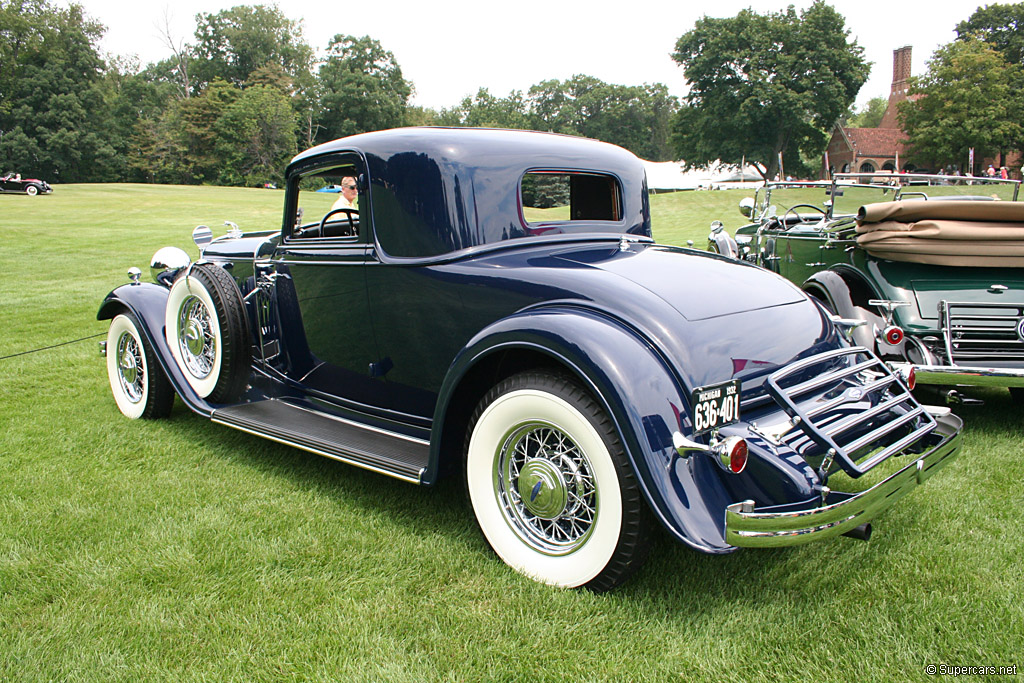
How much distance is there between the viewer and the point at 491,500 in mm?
2777

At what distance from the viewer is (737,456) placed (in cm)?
224

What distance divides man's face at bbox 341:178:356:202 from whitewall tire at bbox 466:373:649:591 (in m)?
1.96

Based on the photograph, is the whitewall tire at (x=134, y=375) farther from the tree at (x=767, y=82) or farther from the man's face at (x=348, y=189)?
the tree at (x=767, y=82)

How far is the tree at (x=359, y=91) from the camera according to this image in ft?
191

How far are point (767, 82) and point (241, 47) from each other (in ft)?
163

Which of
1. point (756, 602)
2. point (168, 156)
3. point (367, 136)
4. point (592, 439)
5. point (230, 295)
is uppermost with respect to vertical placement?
point (168, 156)

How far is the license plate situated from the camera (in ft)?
7.77

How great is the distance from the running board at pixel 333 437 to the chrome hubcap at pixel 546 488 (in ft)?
1.35

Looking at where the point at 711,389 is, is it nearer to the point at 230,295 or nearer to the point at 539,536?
the point at 539,536

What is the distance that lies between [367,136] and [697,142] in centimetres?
5453

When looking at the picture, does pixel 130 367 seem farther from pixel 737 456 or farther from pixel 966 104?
pixel 966 104

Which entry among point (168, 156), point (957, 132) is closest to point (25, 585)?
point (957, 132)

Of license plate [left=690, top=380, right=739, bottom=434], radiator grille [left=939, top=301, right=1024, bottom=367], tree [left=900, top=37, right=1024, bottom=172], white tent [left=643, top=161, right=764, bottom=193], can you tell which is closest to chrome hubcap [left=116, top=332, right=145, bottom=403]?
license plate [left=690, top=380, right=739, bottom=434]

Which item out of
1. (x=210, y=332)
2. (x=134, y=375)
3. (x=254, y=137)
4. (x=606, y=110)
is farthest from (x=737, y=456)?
(x=606, y=110)
